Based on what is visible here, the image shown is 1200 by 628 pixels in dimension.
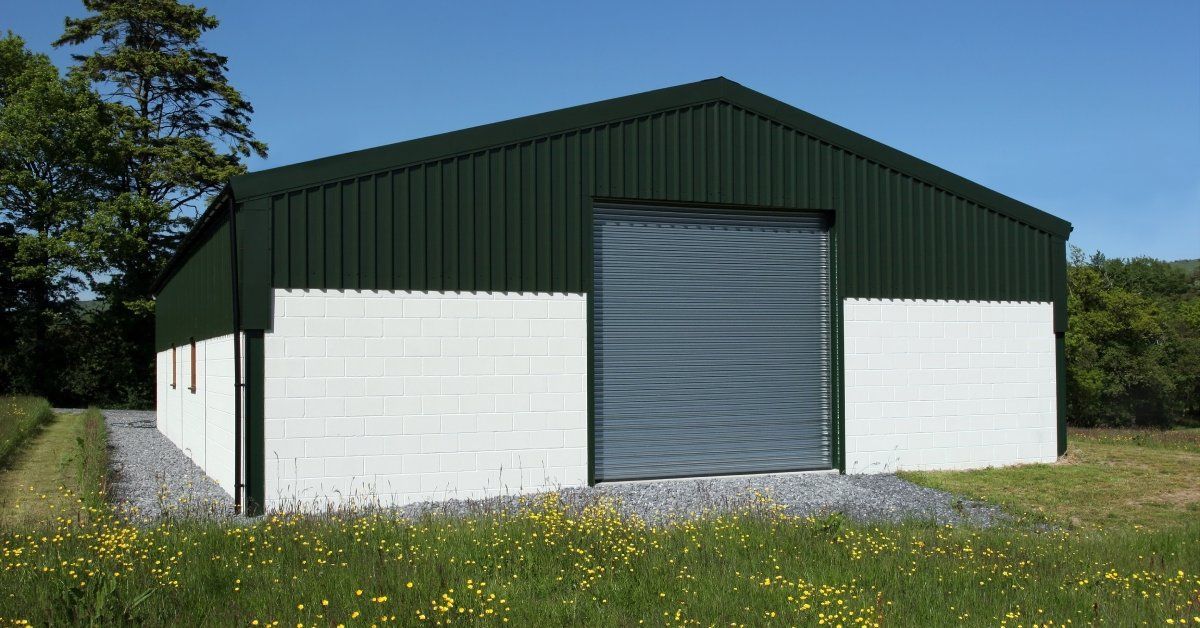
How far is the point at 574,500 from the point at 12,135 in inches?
1152

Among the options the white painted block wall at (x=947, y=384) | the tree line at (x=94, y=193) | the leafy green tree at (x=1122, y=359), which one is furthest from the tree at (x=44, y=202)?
the leafy green tree at (x=1122, y=359)

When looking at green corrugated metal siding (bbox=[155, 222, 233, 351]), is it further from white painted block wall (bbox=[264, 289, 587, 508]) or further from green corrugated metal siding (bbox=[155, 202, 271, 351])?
white painted block wall (bbox=[264, 289, 587, 508])

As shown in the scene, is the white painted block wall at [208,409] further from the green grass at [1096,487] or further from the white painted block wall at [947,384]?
the green grass at [1096,487]

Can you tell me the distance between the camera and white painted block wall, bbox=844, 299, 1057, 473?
13.8 metres

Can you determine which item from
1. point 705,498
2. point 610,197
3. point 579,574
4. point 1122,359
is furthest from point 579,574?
point 1122,359

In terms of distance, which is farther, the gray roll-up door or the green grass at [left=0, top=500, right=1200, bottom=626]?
the gray roll-up door

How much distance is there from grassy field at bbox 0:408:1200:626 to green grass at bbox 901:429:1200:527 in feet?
8.07

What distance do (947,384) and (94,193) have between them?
30367mm

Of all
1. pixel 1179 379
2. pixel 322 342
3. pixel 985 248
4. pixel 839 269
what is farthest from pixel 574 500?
pixel 1179 379

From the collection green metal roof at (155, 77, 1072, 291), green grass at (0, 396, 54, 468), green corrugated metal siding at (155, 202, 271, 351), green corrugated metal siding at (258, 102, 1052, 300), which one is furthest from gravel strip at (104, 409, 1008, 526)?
green grass at (0, 396, 54, 468)

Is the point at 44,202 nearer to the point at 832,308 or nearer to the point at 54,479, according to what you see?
the point at 54,479

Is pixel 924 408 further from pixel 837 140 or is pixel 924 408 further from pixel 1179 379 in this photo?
pixel 1179 379

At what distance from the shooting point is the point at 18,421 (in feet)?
67.5

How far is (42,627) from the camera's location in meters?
5.29
